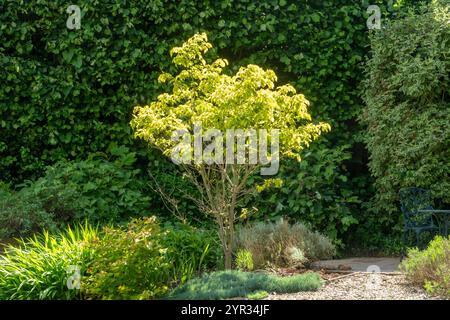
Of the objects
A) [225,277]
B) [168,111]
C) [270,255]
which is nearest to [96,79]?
[168,111]

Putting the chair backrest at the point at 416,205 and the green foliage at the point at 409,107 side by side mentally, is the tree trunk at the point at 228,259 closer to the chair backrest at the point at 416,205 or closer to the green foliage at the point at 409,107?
the chair backrest at the point at 416,205

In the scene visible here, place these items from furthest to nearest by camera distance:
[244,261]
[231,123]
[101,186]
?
1. [101,186]
2. [244,261]
3. [231,123]

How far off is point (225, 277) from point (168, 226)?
1.98m

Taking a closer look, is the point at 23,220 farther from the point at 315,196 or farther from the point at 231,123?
the point at 315,196

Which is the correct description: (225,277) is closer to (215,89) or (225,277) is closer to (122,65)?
(215,89)

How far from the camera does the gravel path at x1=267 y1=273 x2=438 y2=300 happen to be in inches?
200

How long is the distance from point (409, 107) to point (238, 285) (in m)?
3.63

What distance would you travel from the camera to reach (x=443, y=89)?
7.62 metres

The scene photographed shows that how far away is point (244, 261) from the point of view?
6.25 m

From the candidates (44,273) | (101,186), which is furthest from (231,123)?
(101,186)

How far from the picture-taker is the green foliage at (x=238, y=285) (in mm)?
5039

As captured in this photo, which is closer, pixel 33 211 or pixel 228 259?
pixel 228 259
